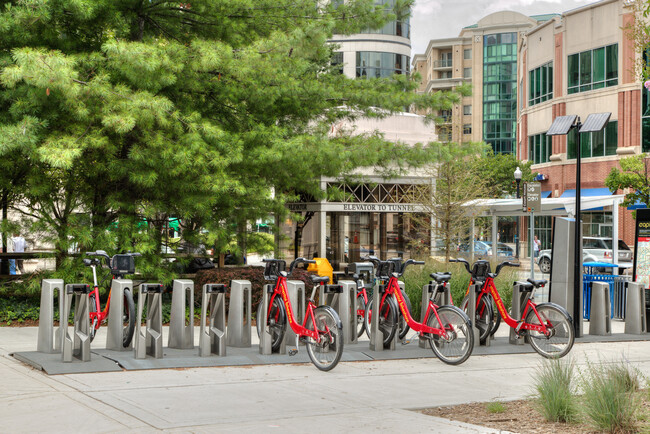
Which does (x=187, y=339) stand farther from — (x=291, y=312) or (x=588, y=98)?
(x=588, y=98)

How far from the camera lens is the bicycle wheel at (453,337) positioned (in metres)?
9.52

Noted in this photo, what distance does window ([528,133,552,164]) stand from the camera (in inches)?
2138

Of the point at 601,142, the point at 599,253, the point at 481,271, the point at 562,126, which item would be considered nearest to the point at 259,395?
the point at 481,271

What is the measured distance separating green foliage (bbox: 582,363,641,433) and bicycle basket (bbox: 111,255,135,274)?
5823 mm

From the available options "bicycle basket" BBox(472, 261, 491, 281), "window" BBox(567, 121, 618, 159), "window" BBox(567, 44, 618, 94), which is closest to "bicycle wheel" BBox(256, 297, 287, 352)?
"bicycle basket" BBox(472, 261, 491, 281)

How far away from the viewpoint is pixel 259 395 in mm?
7594

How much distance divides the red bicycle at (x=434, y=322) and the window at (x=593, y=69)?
4037 cm

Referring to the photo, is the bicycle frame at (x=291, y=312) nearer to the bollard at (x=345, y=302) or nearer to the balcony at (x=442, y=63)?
the bollard at (x=345, y=302)

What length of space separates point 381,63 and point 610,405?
37.0 m

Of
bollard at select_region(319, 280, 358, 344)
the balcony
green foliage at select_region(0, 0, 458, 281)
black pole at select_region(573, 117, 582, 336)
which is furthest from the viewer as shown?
the balcony

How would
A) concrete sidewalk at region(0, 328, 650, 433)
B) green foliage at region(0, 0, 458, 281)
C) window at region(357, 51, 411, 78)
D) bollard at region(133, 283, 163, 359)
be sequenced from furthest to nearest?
window at region(357, 51, 411, 78), green foliage at region(0, 0, 458, 281), bollard at region(133, 283, 163, 359), concrete sidewalk at region(0, 328, 650, 433)

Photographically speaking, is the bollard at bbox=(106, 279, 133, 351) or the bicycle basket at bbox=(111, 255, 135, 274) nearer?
the bollard at bbox=(106, 279, 133, 351)

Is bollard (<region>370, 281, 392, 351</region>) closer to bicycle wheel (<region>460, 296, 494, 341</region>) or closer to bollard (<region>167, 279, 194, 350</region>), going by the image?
bicycle wheel (<region>460, 296, 494, 341</region>)

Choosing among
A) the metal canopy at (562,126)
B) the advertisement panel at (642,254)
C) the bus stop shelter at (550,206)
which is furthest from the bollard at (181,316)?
the bus stop shelter at (550,206)
